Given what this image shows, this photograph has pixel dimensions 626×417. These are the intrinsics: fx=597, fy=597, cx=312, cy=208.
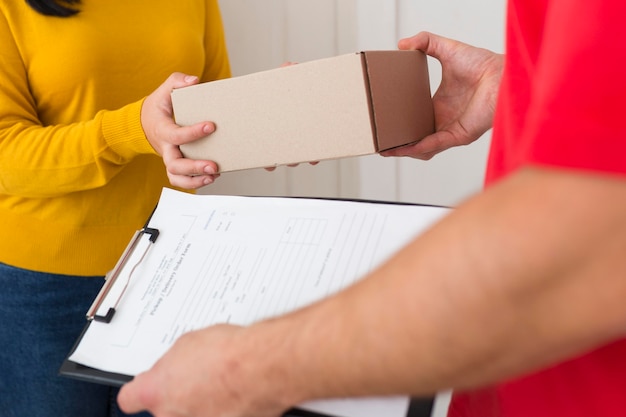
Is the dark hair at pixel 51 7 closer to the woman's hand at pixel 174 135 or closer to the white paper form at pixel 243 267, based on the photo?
the woman's hand at pixel 174 135

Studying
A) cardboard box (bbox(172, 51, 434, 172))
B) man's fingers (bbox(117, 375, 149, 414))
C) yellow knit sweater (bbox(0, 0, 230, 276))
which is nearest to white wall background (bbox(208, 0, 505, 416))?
yellow knit sweater (bbox(0, 0, 230, 276))

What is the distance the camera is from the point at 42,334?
3.34ft

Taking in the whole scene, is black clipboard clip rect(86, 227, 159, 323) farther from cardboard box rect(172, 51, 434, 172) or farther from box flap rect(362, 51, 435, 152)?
box flap rect(362, 51, 435, 152)

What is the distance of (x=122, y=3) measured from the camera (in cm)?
102

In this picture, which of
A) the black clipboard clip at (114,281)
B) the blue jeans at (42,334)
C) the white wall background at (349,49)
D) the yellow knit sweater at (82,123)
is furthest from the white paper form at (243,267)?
the white wall background at (349,49)

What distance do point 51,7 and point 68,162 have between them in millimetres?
244

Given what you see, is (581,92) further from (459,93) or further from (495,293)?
(459,93)

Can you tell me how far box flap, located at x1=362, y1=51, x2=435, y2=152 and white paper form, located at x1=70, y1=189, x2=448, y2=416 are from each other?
10 centimetres

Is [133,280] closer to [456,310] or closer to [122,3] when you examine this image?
[456,310]

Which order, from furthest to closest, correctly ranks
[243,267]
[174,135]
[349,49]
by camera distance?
[349,49]
[174,135]
[243,267]

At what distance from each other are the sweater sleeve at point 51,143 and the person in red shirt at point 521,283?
1.89ft

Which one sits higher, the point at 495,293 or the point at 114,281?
the point at 495,293

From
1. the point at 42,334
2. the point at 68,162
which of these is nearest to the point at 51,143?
the point at 68,162

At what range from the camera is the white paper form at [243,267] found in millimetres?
590
